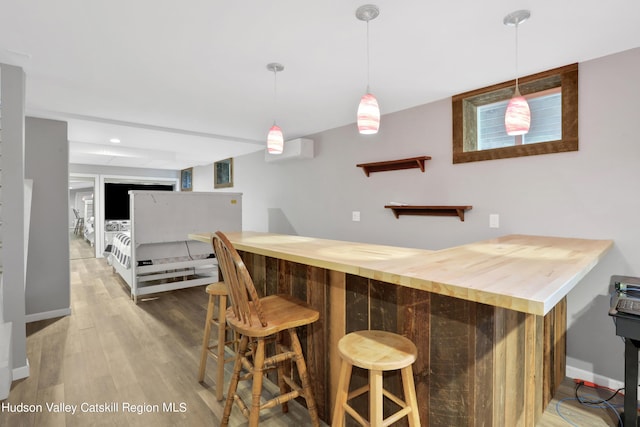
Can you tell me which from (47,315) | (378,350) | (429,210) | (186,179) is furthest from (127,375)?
(186,179)

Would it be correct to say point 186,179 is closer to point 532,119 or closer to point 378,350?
point 532,119

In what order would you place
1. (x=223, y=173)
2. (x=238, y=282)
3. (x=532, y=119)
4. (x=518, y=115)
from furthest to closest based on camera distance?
(x=223, y=173), (x=532, y=119), (x=518, y=115), (x=238, y=282)

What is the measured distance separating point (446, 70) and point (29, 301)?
4588 mm

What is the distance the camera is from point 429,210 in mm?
3277

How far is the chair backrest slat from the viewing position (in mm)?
1491

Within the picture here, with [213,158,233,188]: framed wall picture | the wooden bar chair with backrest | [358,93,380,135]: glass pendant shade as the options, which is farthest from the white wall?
[213,158,233,188]: framed wall picture

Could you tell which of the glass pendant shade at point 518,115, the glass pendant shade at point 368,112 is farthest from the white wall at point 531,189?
the glass pendant shade at point 368,112

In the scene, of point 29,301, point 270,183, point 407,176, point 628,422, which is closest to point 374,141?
point 407,176

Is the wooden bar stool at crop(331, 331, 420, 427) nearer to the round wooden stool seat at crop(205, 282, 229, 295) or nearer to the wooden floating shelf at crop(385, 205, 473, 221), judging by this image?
the round wooden stool seat at crop(205, 282, 229, 295)

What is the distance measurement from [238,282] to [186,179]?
24.1 ft

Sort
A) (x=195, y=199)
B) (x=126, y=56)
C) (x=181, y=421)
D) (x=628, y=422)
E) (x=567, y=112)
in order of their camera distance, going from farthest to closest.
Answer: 1. (x=195, y=199)
2. (x=567, y=112)
3. (x=126, y=56)
4. (x=181, y=421)
5. (x=628, y=422)

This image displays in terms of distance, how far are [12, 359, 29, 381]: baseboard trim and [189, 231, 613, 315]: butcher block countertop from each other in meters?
Answer: 1.92

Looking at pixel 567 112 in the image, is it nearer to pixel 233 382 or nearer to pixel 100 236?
pixel 233 382

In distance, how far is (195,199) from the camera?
470cm
